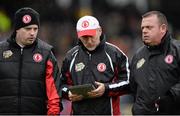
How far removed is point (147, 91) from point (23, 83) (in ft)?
5.37

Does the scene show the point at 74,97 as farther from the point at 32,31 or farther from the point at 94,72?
the point at 32,31

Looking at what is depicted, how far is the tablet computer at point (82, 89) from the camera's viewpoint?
9.01 m

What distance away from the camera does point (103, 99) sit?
368 inches

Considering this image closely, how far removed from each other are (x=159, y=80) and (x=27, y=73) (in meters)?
1.75

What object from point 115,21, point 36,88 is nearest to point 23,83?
point 36,88

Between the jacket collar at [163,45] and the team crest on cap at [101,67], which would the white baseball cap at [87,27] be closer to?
the team crest on cap at [101,67]

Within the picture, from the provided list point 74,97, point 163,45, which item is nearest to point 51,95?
point 74,97

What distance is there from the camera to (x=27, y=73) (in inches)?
366

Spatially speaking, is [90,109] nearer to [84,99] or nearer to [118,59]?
[84,99]

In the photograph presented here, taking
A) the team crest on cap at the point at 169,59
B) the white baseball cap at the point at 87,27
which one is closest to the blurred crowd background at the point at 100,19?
the white baseball cap at the point at 87,27

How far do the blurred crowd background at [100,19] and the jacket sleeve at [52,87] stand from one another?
672 cm

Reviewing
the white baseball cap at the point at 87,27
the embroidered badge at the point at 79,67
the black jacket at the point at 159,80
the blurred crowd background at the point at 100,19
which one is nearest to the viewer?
the black jacket at the point at 159,80

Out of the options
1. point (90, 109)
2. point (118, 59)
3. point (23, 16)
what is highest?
point (23, 16)

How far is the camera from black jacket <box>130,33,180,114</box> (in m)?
8.91
